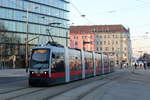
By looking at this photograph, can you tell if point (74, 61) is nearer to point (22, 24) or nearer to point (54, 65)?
point (54, 65)

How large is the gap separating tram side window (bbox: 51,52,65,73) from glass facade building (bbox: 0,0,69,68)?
43.7 m

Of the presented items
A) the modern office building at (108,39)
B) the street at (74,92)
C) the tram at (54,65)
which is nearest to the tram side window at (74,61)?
the tram at (54,65)

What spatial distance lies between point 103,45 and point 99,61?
94714 mm

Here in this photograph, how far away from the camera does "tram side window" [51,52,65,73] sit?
2384 cm

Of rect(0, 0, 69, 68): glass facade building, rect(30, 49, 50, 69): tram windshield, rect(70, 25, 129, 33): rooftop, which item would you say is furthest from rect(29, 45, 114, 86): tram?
rect(70, 25, 129, 33): rooftop

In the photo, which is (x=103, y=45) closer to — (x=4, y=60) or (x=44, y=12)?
(x=44, y=12)

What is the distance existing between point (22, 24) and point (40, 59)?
2338 inches

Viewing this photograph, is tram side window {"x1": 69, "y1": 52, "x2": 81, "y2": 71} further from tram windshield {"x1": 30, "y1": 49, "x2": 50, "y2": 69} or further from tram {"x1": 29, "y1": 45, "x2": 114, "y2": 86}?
tram windshield {"x1": 30, "y1": 49, "x2": 50, "y2": 69}

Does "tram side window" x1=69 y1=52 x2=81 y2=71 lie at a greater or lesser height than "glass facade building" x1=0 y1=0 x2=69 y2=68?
lesser

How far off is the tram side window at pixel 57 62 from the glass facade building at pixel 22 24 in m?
43.7

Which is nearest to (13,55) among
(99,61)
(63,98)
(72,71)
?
(99,61)

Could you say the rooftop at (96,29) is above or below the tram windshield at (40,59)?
above

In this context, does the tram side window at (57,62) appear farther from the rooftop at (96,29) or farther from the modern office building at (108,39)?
the rooftop at (96,29)

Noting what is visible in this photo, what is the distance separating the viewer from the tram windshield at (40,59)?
2316 cm
